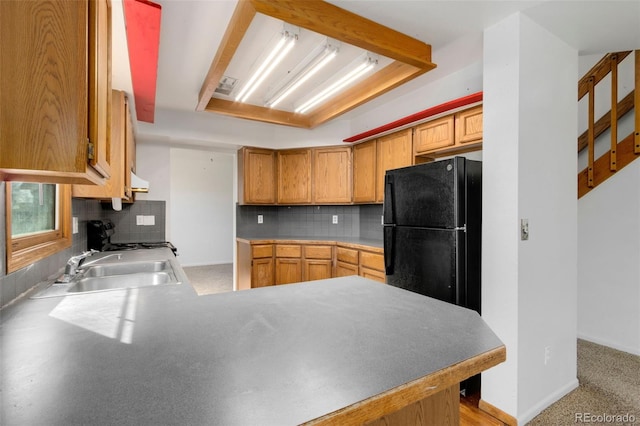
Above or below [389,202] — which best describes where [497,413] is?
below

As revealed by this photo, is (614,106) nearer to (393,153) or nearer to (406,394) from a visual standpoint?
(393,153)

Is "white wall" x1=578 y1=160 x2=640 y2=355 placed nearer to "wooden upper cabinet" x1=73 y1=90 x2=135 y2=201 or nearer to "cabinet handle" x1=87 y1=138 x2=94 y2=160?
"cabinet handle" x1=87 y1=138 x2=94 y2=160

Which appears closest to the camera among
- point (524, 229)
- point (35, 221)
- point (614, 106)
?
point (35, 221)

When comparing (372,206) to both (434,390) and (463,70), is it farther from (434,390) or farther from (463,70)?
(434,390)

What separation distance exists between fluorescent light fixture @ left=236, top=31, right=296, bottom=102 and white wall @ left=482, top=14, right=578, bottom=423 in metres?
1.31

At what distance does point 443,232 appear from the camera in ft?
6.76

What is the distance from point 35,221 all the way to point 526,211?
272 cm

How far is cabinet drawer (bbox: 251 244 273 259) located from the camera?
156 inches

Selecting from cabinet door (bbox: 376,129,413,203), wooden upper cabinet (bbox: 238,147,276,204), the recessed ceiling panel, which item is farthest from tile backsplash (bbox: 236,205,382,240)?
the recessed ceiling panel

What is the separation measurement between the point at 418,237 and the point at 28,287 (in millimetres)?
2280

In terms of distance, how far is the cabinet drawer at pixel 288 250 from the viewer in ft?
13.0

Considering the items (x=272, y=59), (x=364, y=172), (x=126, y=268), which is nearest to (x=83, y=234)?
(x=126, y=268)

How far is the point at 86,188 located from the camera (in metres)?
1.92

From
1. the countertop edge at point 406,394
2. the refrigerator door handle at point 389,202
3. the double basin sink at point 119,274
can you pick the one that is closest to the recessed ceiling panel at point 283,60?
the refrigerator door handle at point 389,202
